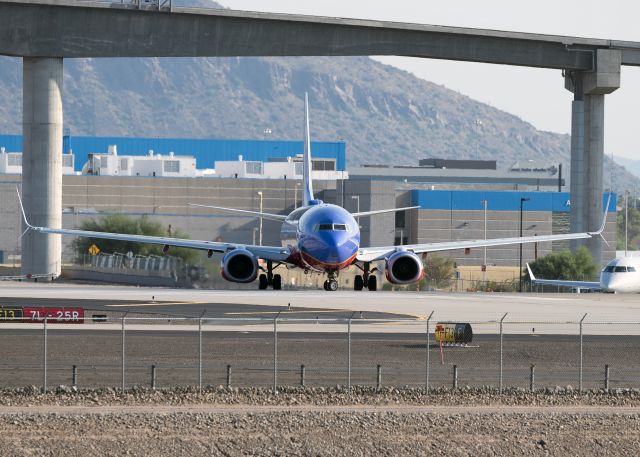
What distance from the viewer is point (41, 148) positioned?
94812 mm

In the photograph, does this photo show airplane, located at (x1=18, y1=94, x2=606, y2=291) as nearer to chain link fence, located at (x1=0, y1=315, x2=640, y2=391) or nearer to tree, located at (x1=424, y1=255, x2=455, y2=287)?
chain link fence, located at (x1=0, y1=315, x2=640, y2=391)

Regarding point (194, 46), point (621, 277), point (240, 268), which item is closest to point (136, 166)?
point (194, 46)

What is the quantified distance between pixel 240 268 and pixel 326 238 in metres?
6.96

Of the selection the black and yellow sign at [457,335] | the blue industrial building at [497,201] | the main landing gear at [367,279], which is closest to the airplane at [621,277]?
the main landing gear at [367,279]

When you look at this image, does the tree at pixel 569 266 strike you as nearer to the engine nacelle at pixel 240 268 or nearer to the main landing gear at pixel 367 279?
the main landing gear at pixel 367 279

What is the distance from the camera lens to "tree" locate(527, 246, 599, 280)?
10625 centimetres

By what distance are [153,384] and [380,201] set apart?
11930 cm

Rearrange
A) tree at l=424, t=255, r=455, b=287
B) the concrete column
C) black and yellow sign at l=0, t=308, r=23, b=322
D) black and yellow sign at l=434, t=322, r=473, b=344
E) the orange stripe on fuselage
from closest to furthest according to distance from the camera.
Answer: black and yellow sign at l=434, t=322, r=473, b=344
black and yellow sign at l=0, t=308, r=23, b=322
the orange stripe on fuselage
the concrete column
tree at l=424, t=255, r=455, b=287

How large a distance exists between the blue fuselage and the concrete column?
1170 inches

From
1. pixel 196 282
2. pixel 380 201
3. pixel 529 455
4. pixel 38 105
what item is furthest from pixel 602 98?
pixel 529 455

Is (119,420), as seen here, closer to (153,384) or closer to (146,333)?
(153,384)

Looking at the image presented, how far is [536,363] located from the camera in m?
47.4

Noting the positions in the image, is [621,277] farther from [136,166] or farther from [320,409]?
[136,166]

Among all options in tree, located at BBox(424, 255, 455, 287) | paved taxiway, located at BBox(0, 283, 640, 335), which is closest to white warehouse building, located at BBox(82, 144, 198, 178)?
tree, located at BBox(424, 255, 455, 287)
